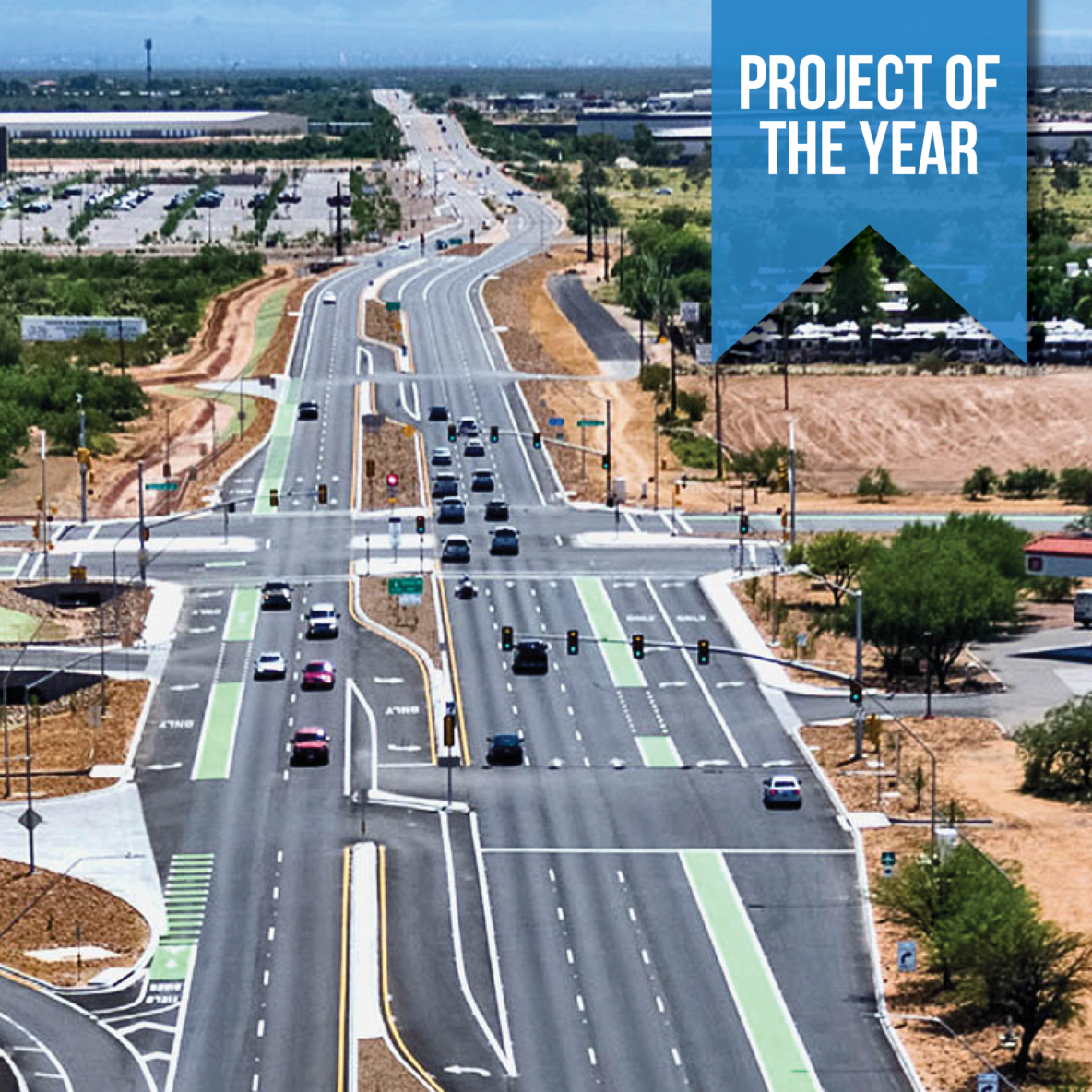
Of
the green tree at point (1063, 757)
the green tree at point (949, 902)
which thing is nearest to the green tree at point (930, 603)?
the green tree at point (1063, 757)

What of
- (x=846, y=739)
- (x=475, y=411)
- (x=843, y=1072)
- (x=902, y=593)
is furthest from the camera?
(x=475, y=411)

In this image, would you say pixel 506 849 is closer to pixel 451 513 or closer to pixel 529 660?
pixel 529 660

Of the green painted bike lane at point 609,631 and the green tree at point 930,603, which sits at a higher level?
the green tree at point 930,603

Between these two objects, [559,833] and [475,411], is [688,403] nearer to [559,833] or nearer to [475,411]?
[475,411]

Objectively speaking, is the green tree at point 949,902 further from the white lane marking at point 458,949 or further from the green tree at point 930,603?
the green tree at point 930,603

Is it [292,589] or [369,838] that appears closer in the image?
[369,838]

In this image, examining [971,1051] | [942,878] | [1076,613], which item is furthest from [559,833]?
[1076,613]

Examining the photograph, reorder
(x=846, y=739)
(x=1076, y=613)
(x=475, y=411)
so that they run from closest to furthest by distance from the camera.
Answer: (x=846, y=739) < (x=1076, y=613) < (x=475, y=411)
